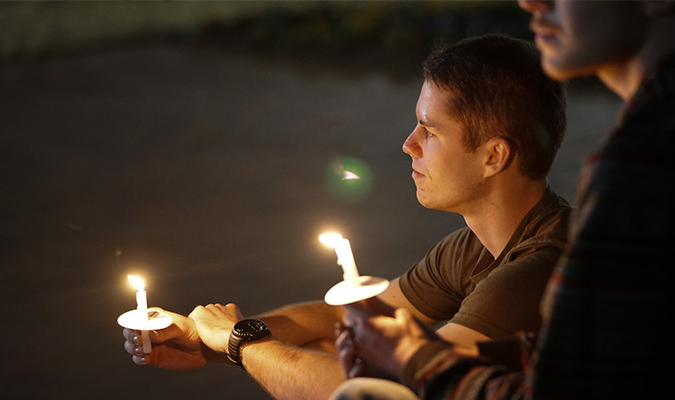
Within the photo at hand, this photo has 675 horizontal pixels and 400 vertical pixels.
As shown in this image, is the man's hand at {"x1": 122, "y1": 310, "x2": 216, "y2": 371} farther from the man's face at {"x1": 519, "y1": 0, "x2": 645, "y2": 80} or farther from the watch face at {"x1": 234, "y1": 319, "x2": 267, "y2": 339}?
the man's face at {"x1": 519, "y1": 0, "x2": 645, "y2": 80}

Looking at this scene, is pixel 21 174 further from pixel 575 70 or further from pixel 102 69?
pixel 575 70

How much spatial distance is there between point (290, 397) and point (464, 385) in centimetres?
87

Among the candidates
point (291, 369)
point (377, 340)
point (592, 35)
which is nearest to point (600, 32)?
point (592, 35)

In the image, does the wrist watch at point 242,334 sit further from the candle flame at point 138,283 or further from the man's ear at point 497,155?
the man's ear at point 497,155

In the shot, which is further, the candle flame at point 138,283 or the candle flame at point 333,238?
the candle flame at point 138,283

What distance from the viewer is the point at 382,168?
6.63 meters

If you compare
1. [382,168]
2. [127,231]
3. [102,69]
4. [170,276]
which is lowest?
[170,276]

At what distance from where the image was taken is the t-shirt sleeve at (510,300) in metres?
1.77

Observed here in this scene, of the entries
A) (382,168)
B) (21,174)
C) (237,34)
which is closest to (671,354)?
(382,168)

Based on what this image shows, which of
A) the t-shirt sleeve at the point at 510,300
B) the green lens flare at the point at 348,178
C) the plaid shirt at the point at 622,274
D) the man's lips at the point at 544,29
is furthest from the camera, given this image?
the green lens flare at the point at 348,178

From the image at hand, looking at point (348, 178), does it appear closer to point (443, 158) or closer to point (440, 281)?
point (440, 281)

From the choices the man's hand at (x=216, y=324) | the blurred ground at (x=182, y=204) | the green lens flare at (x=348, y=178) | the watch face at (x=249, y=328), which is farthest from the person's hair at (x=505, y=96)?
the green lens flare at (x=348, y=178)

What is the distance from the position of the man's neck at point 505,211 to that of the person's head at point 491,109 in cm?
4

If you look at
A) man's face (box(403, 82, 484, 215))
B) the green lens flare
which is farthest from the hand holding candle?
the green lens flare
